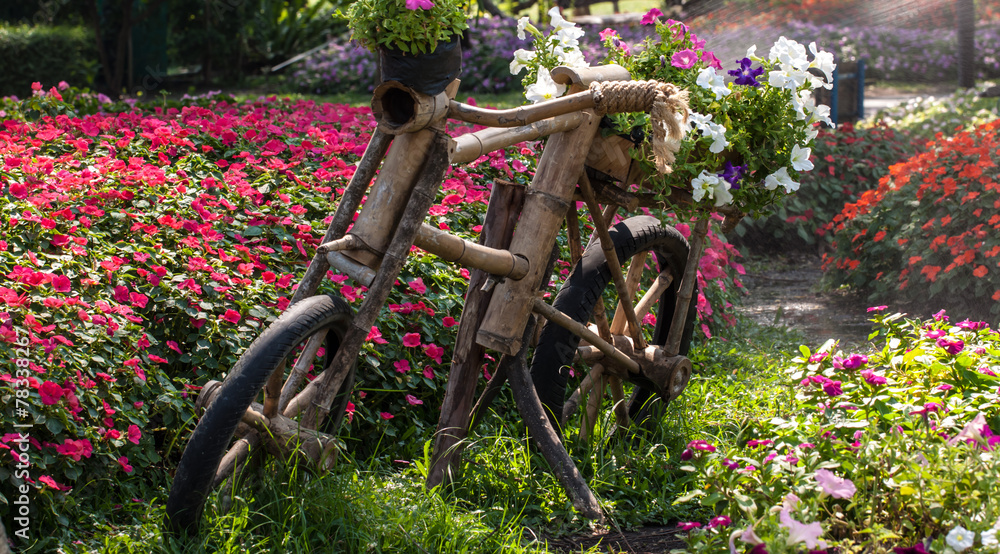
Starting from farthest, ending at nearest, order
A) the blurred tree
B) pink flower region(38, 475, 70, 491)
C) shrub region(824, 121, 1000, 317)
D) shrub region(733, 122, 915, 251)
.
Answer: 1. the blurred tree
2. shrub region(733, 122, 915, 251)
3. shrub region(824, 121, 1000, 317)
4. pink flower region(38, 475, 70, 491)

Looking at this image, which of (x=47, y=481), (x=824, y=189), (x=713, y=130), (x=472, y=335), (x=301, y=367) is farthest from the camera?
(x=824, y=189)

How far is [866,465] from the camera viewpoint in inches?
78.5

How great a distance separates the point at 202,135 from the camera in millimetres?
4398

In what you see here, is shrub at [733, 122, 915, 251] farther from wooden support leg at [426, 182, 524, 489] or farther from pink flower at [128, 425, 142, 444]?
pink flower at [128, 425, 142, 444]

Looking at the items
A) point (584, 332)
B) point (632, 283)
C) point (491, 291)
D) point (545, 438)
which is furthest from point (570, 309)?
point (632, 283)

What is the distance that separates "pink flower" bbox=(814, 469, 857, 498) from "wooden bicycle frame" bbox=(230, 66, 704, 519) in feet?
2.80

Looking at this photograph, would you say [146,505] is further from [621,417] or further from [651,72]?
[651,72]

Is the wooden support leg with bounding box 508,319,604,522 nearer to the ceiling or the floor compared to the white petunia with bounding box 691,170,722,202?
Answer: nearer to the floor

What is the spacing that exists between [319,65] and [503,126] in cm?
1238

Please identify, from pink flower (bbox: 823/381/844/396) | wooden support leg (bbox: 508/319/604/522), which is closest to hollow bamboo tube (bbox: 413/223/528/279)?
wooden support leg (bbox: 508/319/604/522)

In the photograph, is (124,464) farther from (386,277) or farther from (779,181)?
(779,181)

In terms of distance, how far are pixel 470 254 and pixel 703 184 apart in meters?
0.75

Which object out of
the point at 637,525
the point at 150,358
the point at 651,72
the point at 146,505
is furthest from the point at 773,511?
the point at 150,358

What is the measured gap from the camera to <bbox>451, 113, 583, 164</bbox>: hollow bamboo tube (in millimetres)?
2258
